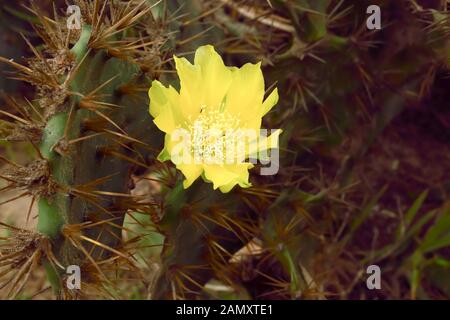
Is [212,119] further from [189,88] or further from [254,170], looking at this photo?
[254,170]

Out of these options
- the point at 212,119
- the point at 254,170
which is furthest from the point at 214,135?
the point at 254,170

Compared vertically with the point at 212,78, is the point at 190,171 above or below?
below

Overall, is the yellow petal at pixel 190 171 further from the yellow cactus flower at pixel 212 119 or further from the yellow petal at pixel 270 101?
the yellow petal at pixel 270 101

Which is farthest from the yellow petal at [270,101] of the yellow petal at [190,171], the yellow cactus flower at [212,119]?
the yellow petal at [190,171]

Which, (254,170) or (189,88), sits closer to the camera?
(189,88)

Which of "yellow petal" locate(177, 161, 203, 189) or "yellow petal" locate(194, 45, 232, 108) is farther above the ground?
"yellow petal" locate(194, 45, 232, 108)

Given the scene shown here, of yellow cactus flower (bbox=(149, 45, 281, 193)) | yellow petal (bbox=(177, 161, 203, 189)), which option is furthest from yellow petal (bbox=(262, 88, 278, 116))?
yellow petal (bbox=(177, 161, 203, 189))

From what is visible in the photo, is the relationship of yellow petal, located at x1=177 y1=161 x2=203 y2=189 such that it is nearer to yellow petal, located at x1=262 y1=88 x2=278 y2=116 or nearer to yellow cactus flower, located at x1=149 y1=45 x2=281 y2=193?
yellow cactus flower, located at x1=149 y1=45 x2=281 y2=193

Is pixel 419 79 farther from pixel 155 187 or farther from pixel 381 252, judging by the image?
pixel 155 187
